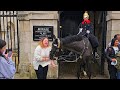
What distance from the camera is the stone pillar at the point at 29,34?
7.59 meters

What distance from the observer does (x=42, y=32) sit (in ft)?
24.7

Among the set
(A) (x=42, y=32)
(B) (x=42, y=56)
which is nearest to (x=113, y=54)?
(B) (x=42, y=56)

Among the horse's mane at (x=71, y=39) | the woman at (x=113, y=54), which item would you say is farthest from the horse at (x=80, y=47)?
the woman at (x=113, y=54)

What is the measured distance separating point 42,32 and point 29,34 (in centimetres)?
56

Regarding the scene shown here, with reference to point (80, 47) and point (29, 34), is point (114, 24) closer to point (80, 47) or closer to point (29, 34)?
point (80, 47)

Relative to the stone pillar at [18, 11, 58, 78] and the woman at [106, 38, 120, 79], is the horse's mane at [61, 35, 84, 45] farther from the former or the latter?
the stone pillar at [18, 11, 58, 78]

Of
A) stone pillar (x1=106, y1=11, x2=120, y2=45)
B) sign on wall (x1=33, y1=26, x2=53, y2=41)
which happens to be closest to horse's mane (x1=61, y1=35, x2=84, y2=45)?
sign on wall (x1=33, y1=26, x2=53, y2=41)

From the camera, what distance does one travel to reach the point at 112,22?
7.61 meters
